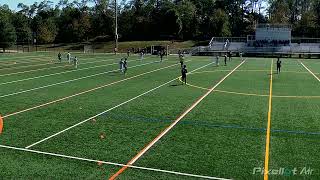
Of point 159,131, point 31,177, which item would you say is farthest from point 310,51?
point 31,177

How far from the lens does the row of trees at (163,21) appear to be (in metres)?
99.3

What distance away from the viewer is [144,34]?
10431 cm

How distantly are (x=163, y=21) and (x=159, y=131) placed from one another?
8933 cm

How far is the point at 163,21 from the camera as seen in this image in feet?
336

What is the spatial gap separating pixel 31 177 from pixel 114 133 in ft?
14.9

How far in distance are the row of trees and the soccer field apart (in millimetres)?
74467

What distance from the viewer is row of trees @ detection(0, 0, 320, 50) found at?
326 feet

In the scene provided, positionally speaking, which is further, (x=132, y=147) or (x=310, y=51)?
(x=310, y=51)

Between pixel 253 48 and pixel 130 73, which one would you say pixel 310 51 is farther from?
pixel 130 73

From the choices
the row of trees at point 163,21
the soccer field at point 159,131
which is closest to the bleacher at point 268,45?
the row of trees at point 163,21

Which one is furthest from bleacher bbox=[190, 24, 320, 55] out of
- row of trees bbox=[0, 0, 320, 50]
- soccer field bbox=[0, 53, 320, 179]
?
soccer field bbox=[0, 53, 320, 179]

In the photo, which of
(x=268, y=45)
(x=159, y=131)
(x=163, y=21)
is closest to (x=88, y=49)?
(x=163, y=21)

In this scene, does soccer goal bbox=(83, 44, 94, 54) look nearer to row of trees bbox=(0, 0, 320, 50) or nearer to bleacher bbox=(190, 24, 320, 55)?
row of trees bbox=(0, 0, 320, 50)

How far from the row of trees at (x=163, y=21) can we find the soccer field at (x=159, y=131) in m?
74.5
